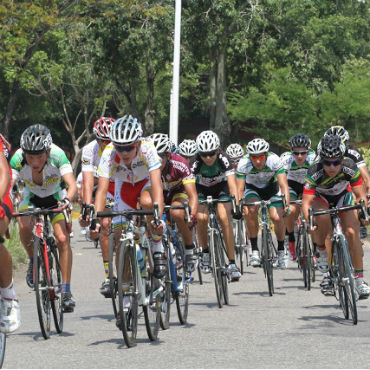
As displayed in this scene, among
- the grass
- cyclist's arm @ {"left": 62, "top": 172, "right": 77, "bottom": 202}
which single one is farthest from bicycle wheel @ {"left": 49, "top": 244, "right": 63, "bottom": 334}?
the grass

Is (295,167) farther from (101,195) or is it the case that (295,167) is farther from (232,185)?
(101,195)

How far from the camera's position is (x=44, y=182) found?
36.1 ft

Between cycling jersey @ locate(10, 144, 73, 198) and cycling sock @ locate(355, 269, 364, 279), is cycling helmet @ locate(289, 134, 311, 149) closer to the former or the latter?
cycling sock @ locate(355, 269, 364, 279)

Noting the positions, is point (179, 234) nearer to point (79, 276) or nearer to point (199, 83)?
point (79, 276)

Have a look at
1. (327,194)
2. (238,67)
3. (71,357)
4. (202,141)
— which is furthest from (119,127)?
(238,67)

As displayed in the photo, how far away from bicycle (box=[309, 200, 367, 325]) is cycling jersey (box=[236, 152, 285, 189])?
481 centimetres

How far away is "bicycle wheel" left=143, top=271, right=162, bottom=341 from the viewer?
9.78 meters

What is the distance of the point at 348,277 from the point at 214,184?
155 inches

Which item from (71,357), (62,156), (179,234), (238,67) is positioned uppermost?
(238,67)

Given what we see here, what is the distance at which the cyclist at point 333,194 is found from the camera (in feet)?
36.4

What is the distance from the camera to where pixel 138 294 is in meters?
9.41

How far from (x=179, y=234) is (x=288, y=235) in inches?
217

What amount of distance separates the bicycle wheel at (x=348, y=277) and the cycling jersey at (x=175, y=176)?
6.67 feet

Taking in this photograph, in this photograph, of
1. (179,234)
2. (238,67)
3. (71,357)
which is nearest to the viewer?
(71,357)
